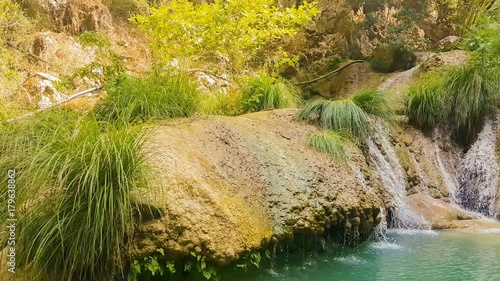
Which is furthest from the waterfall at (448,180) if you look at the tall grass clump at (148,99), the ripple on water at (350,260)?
the tall grass clump at (148,99)

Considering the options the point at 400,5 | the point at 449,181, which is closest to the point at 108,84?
the point at 449,181

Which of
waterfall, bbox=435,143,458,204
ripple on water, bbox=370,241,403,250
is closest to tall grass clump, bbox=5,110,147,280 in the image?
ripple on water, bbox=370,241,403,250

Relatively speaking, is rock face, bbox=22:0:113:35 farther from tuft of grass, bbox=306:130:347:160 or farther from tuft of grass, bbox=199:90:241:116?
tuft of grass, bbox=306:130:347:160

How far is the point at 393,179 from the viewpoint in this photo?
5.39 metres

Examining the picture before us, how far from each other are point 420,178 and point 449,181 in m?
0.49

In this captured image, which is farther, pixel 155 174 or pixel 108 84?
pixel 108 84

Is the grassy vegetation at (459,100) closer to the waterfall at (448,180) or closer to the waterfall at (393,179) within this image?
the waterfall at (448,180)

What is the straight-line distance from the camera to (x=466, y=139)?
6.24m

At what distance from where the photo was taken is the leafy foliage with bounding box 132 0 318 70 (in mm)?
5734

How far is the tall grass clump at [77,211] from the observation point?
2.38 m

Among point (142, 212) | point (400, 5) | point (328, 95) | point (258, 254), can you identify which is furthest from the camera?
point (400, 5)

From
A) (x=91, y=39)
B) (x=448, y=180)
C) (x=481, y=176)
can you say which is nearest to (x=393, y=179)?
(x=448, y=180)

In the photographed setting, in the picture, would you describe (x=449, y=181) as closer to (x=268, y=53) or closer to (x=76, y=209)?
(x=268, y=53)

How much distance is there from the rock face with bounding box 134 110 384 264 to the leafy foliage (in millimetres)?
1709
